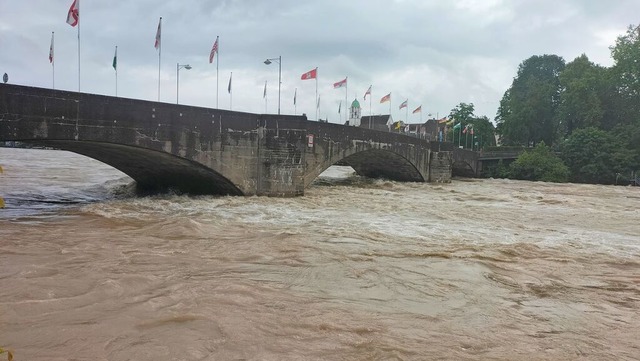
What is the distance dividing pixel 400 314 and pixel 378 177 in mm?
29454

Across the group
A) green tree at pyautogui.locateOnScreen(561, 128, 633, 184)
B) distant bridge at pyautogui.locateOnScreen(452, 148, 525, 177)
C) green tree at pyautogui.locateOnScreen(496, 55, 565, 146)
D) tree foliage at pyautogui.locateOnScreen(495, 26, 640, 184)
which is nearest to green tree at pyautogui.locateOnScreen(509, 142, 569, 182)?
tree foliage at pyautogui.locateOnScreen(495, 26, 640, 184)

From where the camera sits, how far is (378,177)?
3416 cm

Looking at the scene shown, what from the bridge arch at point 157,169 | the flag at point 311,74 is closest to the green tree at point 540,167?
the flag at point 311,74

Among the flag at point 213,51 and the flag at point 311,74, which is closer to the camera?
the flag at point 213,51

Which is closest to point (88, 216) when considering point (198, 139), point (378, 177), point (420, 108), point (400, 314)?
point (198, 139)

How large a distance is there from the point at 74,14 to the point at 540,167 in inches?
1760

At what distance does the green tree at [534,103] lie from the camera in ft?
189

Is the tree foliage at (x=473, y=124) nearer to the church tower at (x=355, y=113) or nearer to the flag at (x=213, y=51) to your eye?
the church tower at (x=355, y=113)

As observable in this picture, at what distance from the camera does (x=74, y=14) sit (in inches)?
537

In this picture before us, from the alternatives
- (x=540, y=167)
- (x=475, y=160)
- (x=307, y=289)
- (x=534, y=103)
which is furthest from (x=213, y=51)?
(x=534, y=103)

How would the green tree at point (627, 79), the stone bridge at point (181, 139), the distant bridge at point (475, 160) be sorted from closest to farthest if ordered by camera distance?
the stone bridge at point (181, 139)
the distant bridge at point (475, 160)
the green tree at point (627, 79)

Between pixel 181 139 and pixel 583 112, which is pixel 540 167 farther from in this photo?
pixel 181 139

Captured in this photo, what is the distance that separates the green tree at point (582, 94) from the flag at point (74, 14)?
5196cm

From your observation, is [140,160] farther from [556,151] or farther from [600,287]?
[556,151]
